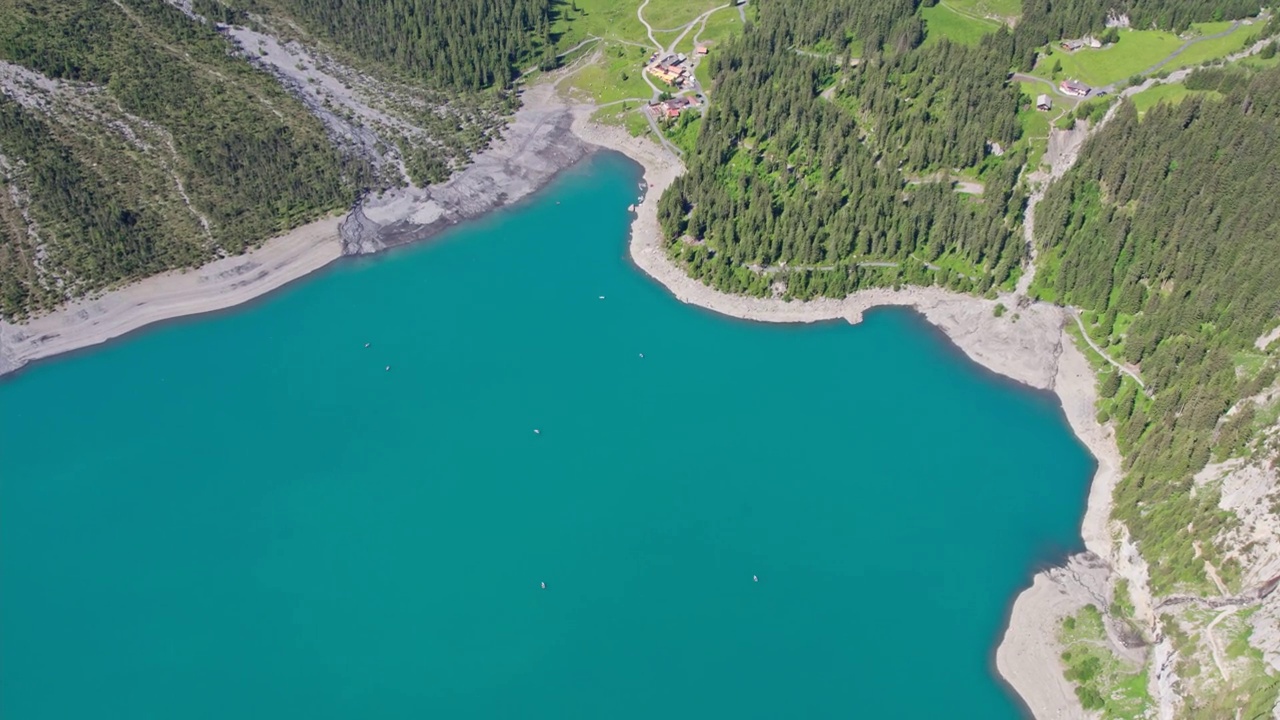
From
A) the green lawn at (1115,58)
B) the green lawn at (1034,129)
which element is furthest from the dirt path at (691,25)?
the green lawn at (1034,129)

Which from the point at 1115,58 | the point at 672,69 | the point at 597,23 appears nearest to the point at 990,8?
the point at 1115,58

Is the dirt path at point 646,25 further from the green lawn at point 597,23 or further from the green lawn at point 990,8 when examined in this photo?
the green lawn at point 990,8

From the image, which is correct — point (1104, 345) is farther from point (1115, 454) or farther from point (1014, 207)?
point (1014, 207)

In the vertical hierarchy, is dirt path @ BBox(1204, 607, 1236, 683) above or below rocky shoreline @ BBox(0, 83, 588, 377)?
below

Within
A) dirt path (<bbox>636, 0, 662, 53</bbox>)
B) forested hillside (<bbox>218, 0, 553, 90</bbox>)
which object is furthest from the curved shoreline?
forested hillside (<bbox>218, 0, 553, 90</bbox>)

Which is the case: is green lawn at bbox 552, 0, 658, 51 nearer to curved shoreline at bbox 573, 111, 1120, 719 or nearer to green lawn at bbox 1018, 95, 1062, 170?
curved shoreline at bbox 573, 111, 1120, 719

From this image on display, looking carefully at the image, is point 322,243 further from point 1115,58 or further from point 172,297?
point 1115,58
